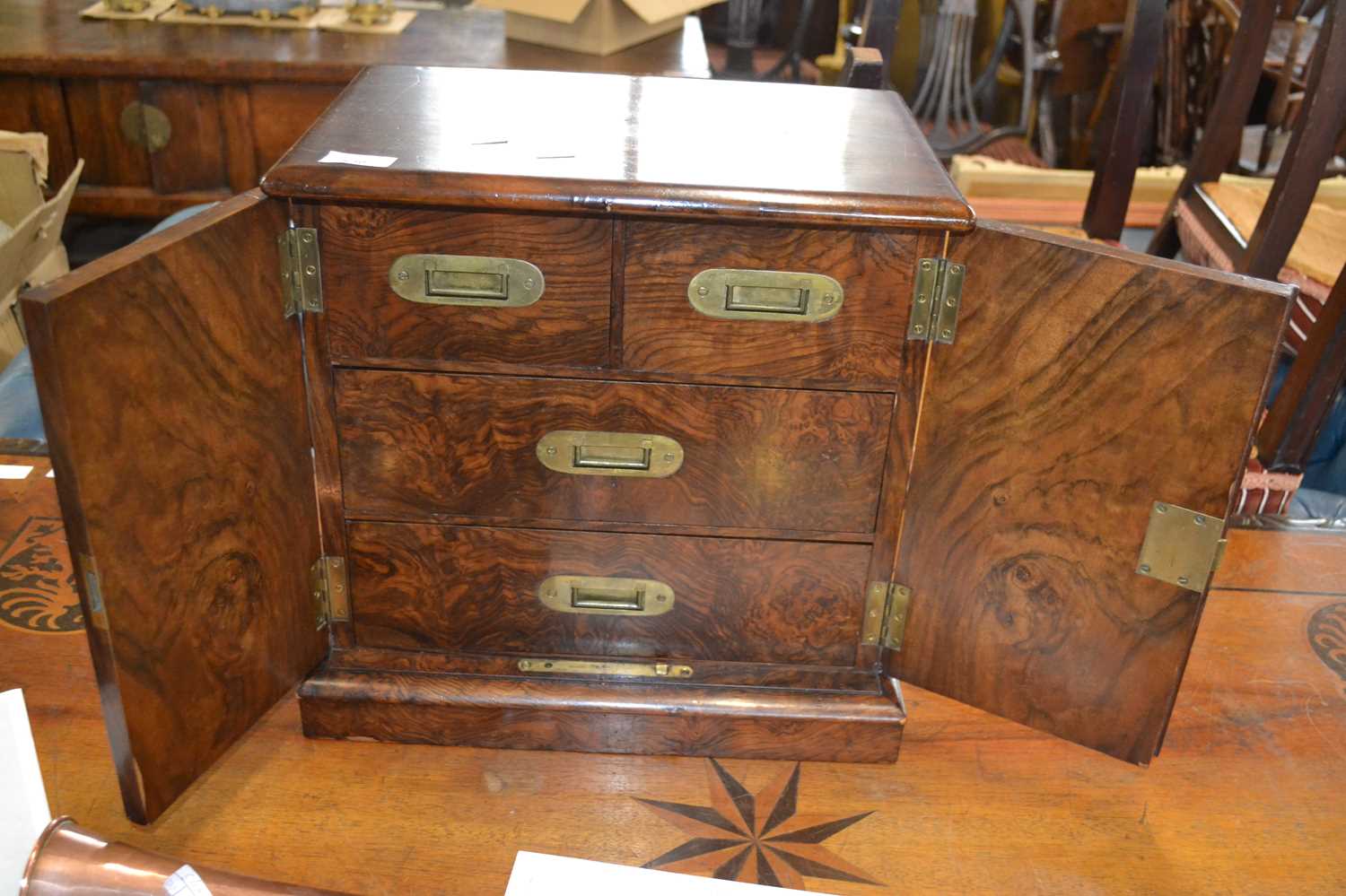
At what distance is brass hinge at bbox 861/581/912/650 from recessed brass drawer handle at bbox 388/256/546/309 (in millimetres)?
404

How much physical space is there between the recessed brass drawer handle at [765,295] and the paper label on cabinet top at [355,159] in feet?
0.82

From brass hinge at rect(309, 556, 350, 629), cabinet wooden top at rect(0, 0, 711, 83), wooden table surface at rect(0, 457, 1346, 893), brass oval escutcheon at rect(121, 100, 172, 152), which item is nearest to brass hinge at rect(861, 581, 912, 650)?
wooden table surface at rect(0, 457, 1346, 893)

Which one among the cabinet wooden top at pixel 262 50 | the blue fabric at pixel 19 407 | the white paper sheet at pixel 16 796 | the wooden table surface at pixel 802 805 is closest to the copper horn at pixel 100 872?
the white paper sheet at pixel 16 796

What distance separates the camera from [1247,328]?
2.85 ft

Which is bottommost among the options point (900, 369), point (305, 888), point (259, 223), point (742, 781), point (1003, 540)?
point (742, 781)

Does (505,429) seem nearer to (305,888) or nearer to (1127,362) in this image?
(305,888)

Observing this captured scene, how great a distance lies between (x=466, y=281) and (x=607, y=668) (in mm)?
378

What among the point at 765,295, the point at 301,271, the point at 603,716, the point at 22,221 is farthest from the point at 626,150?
the point at 22,221

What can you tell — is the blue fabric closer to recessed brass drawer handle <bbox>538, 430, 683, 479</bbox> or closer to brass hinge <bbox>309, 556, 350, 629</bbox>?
brass hinge <bbox>309, 556, 350, 629</bbox>

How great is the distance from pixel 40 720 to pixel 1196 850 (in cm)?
102

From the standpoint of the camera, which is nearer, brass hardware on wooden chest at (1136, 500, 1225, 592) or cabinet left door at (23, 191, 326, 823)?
cabinet left door at (23, 191, 326, 823)

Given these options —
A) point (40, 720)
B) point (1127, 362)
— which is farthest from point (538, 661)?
point (1127, 362)

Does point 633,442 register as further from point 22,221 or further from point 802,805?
point 22,221

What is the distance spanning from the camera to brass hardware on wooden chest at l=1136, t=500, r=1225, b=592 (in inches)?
36.8
